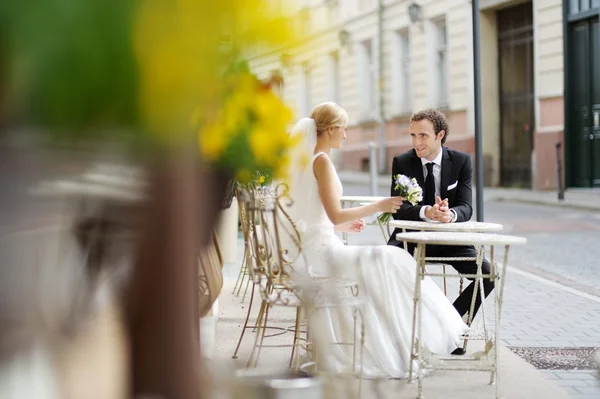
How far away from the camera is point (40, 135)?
992 mm

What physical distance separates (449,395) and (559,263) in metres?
5.77

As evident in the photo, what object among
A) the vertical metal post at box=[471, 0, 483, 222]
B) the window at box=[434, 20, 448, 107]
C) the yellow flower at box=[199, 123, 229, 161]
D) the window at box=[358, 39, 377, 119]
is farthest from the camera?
the window at box=[358, 39, 377, 119]

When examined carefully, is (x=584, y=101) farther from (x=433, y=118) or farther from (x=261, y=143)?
(x=261, y=143)

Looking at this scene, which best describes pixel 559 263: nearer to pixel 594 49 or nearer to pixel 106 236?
pixel 106 236

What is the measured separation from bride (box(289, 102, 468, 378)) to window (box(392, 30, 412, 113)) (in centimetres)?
2184

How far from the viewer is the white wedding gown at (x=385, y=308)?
15.1 ft

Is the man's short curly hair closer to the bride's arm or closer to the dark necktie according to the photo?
the dark necktie

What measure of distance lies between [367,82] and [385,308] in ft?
74.8

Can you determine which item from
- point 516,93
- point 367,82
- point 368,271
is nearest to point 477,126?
point 368,271

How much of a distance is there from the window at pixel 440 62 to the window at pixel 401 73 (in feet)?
5.45

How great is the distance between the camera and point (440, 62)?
24.8m

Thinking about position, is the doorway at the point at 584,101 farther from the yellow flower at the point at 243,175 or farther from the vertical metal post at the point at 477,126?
the yellow flower at the point at 243,175

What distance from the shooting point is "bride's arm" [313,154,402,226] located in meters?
4.66

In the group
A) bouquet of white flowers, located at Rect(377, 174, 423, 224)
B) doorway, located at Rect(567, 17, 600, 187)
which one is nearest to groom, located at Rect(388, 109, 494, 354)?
bouquet of white flowers, located at Rect(377, 174, 423, 224)
